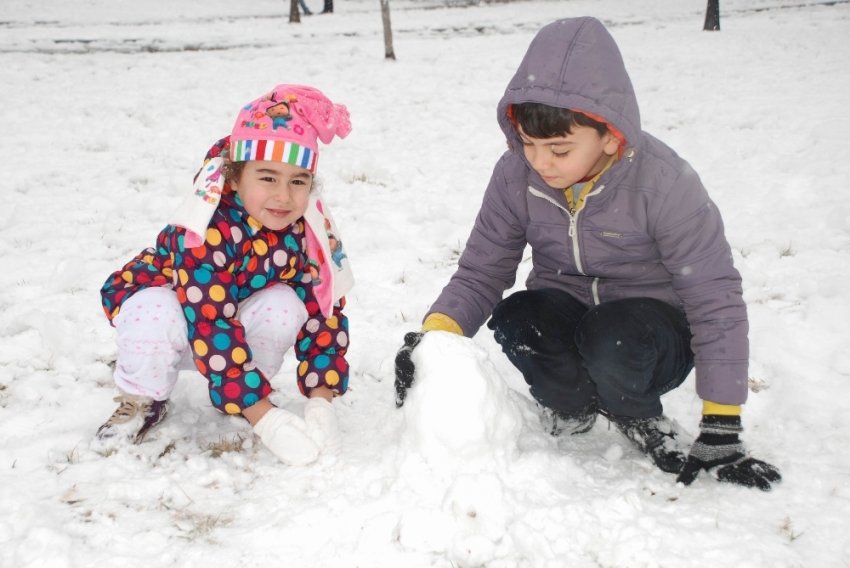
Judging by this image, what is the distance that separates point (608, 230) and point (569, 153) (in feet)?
1.04

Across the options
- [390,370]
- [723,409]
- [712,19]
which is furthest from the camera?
[712,19]

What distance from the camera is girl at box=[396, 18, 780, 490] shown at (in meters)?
1.90

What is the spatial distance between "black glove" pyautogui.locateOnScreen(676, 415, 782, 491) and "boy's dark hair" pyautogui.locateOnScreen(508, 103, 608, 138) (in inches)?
35.9

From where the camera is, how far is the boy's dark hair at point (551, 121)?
1.91m

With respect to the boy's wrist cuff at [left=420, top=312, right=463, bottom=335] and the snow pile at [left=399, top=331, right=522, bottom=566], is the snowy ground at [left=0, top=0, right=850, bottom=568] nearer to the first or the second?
the snow pile at [left=399, top=331, right=522, bottom=566]

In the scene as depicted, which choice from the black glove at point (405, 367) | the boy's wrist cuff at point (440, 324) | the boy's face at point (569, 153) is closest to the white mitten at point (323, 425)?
the black glove at point (405, 367)

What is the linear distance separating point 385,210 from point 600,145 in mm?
2659

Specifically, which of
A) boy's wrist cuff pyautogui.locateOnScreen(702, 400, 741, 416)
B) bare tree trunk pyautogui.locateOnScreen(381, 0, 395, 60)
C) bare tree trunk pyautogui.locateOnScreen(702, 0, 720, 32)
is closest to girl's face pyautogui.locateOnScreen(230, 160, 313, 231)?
boy's wrist cuff pyautogui.locateOnScreen(702, 400, 741, 416)

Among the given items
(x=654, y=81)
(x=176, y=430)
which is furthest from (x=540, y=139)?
(x=654, y=81)

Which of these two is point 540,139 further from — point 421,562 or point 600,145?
point 421,562

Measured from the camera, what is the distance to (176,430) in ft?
7.57

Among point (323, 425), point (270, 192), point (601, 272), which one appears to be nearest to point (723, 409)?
point (601, 272)

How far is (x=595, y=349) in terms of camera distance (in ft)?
6.93

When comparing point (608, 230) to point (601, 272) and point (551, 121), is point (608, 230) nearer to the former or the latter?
point (601, 272)
